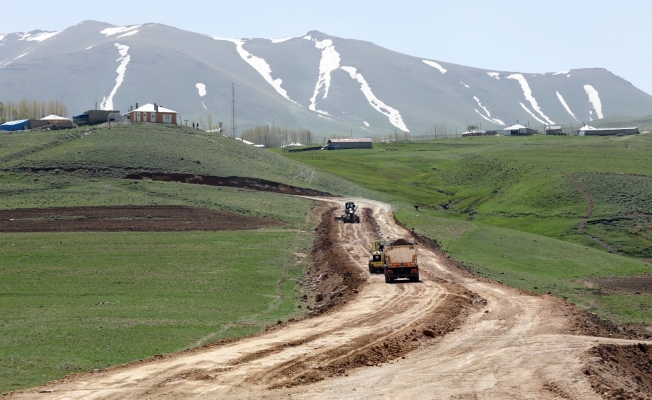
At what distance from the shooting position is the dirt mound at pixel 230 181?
102m

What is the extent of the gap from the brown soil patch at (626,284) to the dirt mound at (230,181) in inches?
1994

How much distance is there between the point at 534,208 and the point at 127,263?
2854 inches

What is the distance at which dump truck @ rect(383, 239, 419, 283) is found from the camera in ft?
161

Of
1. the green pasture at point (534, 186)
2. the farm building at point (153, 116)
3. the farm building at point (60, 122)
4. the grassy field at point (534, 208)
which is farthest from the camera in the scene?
the farm building at point (153, 116)

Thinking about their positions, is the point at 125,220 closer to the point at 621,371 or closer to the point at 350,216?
the point at 350,216

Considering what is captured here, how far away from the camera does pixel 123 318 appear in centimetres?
3722

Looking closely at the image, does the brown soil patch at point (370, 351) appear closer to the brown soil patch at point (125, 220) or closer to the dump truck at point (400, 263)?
the dump truck at point (400, 263)

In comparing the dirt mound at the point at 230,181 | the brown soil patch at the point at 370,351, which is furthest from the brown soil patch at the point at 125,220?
the brown soil patch at the point at 370,351

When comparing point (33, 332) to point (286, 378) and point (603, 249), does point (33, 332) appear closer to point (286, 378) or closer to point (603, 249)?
point (286, 378)

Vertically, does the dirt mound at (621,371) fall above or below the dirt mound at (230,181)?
below

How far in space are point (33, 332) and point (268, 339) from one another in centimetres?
992

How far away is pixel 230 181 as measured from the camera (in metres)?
105

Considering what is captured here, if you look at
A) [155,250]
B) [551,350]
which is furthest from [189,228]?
[551,350]

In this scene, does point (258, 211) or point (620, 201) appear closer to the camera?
point (258, 211)
